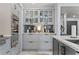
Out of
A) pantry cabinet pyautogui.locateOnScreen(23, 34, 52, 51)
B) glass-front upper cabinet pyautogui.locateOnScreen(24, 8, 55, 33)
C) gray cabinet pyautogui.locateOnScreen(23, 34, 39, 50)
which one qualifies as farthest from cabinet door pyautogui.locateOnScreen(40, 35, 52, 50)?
glass-front upper cabinet pyautogui.locateOnScreen(24, 8, 55, 33)

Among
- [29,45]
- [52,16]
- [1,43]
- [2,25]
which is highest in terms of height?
[52,16]

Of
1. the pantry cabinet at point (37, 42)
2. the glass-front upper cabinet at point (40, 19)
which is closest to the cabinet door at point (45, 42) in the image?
the pantry cabinet at point (37, 42)

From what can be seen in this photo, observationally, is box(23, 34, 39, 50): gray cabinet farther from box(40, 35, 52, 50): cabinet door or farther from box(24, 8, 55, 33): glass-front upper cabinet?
box(24, 8, 55, 33): glass-front upper cabinet

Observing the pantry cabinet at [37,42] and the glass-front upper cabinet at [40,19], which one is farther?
the glass-front upper cabinet at [40,19]

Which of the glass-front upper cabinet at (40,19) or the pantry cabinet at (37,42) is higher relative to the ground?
the glass-front upper cabinet at (40,19)

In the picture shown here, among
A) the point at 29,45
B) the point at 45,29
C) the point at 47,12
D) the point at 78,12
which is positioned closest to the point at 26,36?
the point at 29,45

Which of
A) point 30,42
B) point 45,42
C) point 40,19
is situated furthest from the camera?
point 40,19

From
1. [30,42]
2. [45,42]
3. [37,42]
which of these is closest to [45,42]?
[45,42]

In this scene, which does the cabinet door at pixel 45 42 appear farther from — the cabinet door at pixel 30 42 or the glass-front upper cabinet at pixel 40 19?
the glass-front upper cabinet at pixel 40 19

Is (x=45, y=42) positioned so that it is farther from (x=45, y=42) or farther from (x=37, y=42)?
(x=37, y=42)

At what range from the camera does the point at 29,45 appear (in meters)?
4.38

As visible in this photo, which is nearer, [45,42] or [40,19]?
[45,42]
